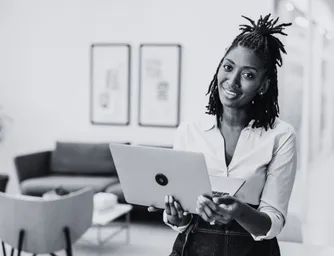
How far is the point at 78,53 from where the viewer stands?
4488mm

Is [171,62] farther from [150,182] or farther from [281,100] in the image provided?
[150,182]

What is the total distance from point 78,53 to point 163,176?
3658mm

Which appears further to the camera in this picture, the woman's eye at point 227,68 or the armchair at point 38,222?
the armchair at point 38,222

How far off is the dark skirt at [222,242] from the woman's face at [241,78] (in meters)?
0.29

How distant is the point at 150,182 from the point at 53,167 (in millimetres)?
3449

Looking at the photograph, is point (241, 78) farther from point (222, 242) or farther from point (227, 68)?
point (222, 242)

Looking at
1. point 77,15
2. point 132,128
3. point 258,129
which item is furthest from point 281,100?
point 258,129

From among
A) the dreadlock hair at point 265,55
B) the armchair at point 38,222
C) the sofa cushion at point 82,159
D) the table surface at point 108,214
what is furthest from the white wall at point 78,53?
the dreadlock hair at point 265,55

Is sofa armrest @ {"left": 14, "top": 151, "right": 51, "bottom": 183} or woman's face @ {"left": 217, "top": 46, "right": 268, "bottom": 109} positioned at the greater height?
woman's face @ {"left": 217, "top": 46, "right": 268, "bottom": 109}

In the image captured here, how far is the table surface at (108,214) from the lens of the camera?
3.02 meters

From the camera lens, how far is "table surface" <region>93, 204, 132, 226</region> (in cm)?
302

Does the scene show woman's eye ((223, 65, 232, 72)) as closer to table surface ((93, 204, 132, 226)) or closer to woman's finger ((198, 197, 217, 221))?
woman's finger ((198, 197, 217, 221))

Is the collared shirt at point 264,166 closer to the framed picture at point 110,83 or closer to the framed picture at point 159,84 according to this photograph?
the framed picture at point 159,84

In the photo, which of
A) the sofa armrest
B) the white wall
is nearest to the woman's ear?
the white wall
